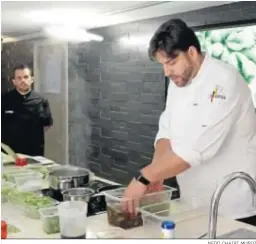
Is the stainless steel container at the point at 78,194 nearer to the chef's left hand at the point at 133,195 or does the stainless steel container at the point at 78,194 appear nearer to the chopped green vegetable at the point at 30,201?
the chopped green vegetable at the point at 30,201

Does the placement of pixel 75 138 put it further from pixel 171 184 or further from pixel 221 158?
pixel 221 158

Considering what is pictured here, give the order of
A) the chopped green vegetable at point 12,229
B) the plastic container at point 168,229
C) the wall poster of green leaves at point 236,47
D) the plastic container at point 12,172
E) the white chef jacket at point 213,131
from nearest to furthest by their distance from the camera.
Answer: the plastic container at point 168,229 < the chopped green vegetable at point 12,229 < the white chef jacket at point 213,131 < the wall poster of green leaves at point 236,47 < the plastic container at point 12,172

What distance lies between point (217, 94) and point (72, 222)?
0.70 metres

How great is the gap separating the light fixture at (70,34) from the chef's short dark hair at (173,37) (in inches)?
10.4

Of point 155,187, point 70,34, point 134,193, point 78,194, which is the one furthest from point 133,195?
point 70,34

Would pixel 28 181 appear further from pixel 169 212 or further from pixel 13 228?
pixel 169 212

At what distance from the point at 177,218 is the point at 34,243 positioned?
1.66ft

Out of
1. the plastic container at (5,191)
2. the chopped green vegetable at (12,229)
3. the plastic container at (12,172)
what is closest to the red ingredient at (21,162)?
the plastic container at (12,172)

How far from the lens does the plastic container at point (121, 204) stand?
1.46 metres

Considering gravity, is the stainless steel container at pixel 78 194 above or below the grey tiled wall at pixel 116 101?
below

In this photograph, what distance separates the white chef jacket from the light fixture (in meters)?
0.40

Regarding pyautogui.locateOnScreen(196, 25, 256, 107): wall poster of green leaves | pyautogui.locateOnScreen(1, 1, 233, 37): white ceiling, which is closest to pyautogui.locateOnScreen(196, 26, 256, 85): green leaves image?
pyautogui.locateOnScreen(196, 25, 256, 107): wall poster of green leaves

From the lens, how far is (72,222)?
136cm

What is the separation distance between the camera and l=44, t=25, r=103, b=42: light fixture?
5.69 ft
